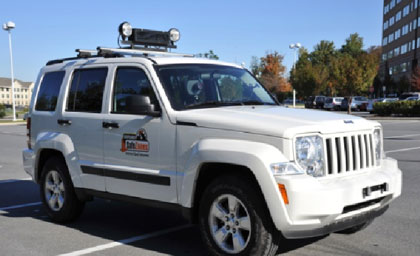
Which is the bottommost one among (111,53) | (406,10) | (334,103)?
(334,103)

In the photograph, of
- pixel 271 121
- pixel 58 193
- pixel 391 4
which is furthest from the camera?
pixel 391 4

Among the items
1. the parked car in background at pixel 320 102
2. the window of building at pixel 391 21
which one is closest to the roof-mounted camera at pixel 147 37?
the parked car in background at pixel 320 102

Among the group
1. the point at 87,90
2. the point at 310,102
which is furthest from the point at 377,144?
the point at 310,102

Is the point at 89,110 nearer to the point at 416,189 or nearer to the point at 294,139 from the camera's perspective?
the point at 294,139

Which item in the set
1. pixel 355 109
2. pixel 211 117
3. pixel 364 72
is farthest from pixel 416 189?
pixel 355 109

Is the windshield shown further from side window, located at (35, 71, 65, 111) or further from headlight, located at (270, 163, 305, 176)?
side window, located at (35, 71, 65, 111)

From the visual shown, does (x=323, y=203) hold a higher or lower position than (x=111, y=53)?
lower

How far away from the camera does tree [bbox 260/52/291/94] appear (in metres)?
61.3

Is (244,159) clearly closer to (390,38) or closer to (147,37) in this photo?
(147,37)

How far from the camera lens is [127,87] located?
543cm

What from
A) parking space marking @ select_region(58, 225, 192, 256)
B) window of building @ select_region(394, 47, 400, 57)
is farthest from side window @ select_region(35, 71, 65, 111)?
window of building @ select_region(394, 47, 400, 57)

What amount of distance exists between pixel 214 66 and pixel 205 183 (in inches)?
66.4

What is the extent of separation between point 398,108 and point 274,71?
28526 mm

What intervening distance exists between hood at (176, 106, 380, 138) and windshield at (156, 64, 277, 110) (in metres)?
0.24
